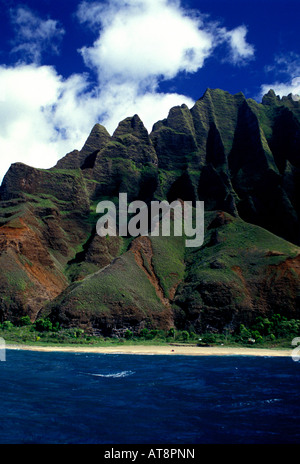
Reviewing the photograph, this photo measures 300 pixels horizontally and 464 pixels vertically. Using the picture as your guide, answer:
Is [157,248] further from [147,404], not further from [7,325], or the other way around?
[147,404]

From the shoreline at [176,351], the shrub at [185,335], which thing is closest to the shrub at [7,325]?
the shoreline at [176,351]

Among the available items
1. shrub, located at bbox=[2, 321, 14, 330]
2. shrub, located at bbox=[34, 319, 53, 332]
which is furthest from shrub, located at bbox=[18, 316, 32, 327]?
shrub, located at bbox=[34, 319, 53, 332]

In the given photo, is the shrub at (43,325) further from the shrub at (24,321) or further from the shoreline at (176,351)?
the shoreline at (176,351)

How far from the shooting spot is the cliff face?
94062 mm

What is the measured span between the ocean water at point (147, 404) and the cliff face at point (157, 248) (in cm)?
4775

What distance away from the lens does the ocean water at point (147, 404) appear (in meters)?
19.5

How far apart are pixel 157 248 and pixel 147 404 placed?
94.0 meters

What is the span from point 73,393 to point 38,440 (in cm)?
1222

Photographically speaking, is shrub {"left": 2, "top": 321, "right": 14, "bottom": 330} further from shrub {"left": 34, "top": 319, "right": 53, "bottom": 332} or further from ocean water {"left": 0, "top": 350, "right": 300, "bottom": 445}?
ocean water {"left": 0, "top": 350, "right": 300, "bottom": 445}

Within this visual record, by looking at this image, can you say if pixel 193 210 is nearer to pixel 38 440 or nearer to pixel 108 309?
pixel 108 309

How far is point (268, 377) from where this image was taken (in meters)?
39.1

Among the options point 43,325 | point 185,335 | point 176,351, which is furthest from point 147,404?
point 43,325

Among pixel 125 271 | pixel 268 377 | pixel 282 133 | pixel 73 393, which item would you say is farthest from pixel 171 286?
pixel 282 133

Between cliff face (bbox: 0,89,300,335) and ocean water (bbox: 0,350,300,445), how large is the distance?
47750mm
